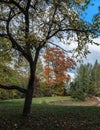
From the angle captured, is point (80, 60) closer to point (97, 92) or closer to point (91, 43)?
point (91, 43)

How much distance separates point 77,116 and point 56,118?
158 centimetres

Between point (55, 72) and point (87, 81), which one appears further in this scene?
point (87, 81)

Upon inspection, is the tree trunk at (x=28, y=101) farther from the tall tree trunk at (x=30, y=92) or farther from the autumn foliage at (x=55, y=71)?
the autumn foliage at (x=55, y=71)

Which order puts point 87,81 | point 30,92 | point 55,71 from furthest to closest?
point 87,81, point 55,71, point 30,92

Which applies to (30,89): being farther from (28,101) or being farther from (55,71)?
(55,71)

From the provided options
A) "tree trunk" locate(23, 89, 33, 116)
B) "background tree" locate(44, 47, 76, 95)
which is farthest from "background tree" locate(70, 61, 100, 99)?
"tree trunk" locate(23, 89, 33, 116)

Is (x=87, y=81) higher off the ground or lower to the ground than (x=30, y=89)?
higher

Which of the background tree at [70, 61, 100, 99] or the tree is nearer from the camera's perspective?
the tree

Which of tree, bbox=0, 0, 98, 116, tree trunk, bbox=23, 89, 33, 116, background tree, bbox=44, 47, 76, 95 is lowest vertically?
tree trunk, bbox=23, 89, 33, 116

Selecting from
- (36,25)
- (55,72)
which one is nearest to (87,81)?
(55,72)

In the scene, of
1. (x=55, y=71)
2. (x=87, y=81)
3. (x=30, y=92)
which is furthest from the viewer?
(x=87, y=81)

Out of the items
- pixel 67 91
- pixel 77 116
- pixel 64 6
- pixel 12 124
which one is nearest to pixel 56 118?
pixel 77 116

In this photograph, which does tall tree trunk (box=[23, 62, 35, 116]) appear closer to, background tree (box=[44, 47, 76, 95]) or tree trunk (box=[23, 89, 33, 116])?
tree trunk (box=[23, 89, 33, 116])

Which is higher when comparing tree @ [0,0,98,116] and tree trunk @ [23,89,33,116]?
tree @ [0,0,98,116]
